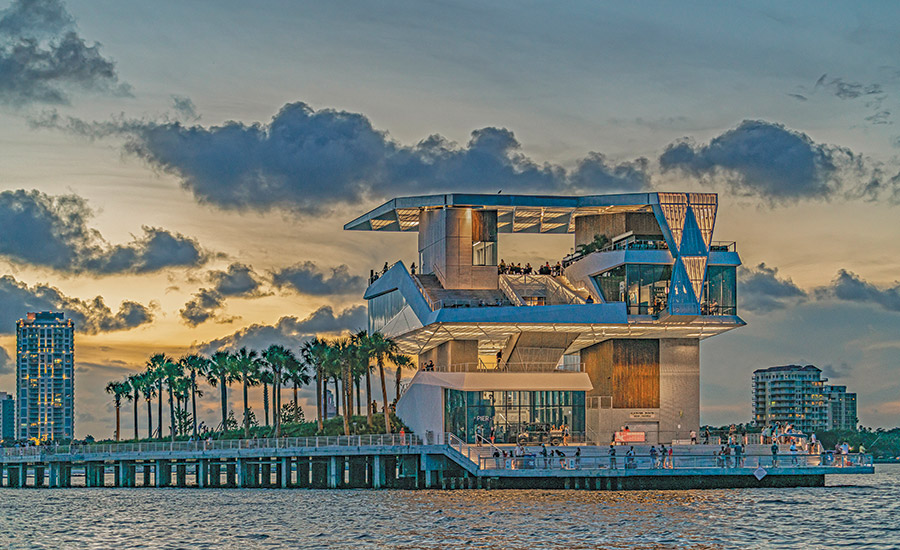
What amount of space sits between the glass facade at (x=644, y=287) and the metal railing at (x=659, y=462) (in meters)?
15.4

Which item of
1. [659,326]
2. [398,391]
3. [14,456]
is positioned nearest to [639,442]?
[659,326]

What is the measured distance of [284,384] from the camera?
412 feet

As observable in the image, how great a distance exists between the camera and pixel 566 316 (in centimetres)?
8506

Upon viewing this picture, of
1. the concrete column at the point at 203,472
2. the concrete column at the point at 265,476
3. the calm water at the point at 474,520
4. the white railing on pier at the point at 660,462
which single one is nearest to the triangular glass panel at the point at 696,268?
the calm water at the point at 474,520

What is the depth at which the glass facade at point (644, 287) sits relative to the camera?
87375 millimetres

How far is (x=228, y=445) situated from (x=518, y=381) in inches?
982

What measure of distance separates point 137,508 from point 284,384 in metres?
49.8

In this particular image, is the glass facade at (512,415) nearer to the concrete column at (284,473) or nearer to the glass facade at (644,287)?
the glass facade at (644,287)

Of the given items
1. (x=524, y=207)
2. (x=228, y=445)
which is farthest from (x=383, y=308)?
(x=524, y=207)

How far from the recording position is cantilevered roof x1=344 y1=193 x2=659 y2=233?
92.7 metres

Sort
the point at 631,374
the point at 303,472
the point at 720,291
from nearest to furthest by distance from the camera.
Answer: the point at 720,291 < the point at 631,374 < the point at 303,472

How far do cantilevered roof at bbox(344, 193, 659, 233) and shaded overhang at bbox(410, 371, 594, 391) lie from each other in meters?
13.0

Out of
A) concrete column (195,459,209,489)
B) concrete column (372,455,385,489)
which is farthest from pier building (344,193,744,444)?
concrete column (195,459,209,489)

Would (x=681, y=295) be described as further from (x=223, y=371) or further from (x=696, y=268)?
(x=223, y=371)
